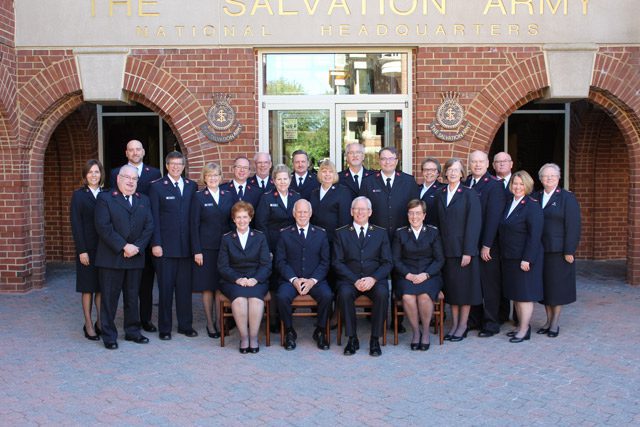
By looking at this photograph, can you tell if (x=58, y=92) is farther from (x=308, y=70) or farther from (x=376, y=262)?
(x=376, y=262)

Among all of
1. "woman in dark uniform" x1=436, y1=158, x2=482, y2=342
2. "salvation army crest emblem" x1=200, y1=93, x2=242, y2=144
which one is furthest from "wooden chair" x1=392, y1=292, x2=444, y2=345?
"salvation army crest emblem" x1=200, y1=93, x2=242, y2=144

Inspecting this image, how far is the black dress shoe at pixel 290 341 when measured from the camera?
20.9 ft

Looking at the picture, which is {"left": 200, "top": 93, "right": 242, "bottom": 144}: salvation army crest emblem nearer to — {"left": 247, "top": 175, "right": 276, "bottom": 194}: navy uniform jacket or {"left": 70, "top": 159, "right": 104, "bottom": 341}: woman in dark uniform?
{"left": 247, "top": 175, "right": 276, "bottom": 194}: navy uniform jacket

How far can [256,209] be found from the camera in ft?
22.7

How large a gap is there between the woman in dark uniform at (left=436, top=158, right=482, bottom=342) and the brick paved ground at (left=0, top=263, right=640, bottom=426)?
1.61 ft

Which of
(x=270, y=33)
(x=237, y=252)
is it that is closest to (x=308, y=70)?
(x=270, y=33)

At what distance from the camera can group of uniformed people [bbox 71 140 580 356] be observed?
6387 mm

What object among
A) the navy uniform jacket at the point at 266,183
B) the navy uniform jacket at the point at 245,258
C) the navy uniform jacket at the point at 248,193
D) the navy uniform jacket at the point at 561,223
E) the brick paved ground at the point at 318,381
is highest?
the navy uniform jacket at the point at 266,183

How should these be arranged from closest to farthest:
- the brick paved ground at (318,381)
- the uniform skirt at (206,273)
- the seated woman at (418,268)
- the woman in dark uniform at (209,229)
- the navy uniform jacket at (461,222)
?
the brick paved ground at (318,381) < the seated woman at (418,268) < the navy uniform jacket at (461,222) < the woman in dark uniform at (209,229) < the uniform skirt at (206,273)

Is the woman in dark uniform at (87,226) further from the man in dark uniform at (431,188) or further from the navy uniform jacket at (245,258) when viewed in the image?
the man in dark uniform at (431,188)

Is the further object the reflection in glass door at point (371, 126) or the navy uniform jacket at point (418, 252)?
the reflection in glass door at point (371, 126)

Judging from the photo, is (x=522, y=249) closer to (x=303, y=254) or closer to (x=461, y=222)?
(x=461, y=222)

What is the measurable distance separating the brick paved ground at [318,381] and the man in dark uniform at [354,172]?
5.17ft

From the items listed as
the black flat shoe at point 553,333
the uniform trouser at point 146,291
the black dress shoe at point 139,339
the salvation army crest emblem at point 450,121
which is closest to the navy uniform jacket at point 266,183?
the uniform trouser at point 146,291
